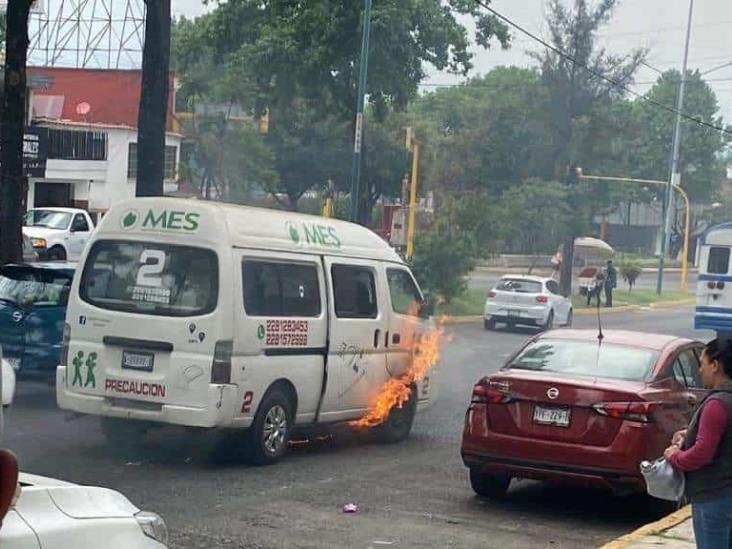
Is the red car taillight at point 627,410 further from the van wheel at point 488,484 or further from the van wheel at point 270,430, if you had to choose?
the van wheel at point 270,430

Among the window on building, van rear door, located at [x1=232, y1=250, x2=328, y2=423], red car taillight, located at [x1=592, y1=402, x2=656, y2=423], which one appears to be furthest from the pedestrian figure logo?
the window on building

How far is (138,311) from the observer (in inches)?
461

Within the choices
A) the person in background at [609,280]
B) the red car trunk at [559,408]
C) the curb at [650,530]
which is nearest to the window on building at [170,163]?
the person in background at [609,280]

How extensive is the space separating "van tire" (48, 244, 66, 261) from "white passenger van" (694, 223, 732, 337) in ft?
49.4

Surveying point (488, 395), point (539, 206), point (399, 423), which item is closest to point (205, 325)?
point (488, 395)

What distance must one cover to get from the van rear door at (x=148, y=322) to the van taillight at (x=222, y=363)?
0.14 feet

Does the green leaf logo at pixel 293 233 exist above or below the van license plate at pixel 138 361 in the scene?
above

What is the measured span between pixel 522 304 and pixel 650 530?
2495 cm

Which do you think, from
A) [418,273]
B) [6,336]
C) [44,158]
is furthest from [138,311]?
[44,158]

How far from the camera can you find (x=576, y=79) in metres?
48.5

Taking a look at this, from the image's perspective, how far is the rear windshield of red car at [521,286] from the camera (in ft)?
111

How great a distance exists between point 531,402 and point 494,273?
5583cm

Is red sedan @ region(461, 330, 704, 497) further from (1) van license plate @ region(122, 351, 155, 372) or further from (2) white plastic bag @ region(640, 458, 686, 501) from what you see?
(2) white plastic bag @ region(640, 458, 686, 501)

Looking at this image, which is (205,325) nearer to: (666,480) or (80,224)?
(666,480)
